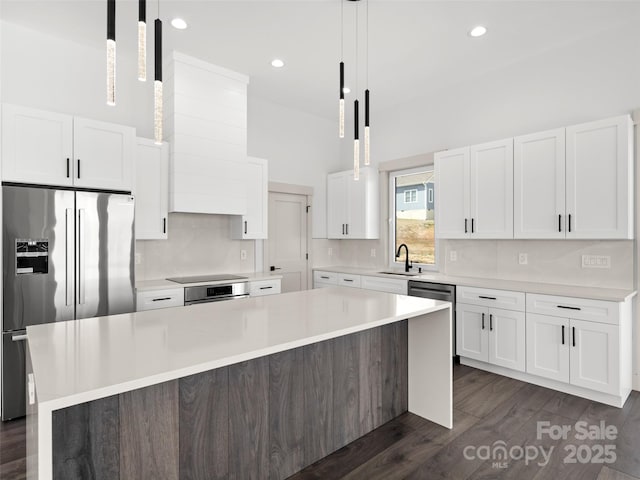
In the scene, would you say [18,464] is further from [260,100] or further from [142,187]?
[260,100]

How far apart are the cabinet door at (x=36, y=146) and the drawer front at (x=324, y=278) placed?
3.25 metres

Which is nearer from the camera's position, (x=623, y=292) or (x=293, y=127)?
(x=623, y=292)

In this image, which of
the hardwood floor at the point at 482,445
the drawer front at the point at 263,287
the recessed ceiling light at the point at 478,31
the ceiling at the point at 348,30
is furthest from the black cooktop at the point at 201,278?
the recessed ceiling light at the point at 478,31

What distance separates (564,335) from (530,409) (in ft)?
2.28

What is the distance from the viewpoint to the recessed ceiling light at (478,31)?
10.4 feet

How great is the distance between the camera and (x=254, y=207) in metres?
4.41

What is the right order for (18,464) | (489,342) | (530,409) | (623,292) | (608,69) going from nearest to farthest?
(18,464), (530,409), (623,292), (608,69), (489,342)

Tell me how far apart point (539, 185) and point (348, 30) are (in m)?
2.25

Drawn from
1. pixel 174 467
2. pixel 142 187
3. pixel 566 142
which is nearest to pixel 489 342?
pixel 566 142

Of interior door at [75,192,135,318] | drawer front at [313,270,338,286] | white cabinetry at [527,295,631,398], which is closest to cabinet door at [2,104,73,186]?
interior door at [75,192,135,318]

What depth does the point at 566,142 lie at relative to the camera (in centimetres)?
319

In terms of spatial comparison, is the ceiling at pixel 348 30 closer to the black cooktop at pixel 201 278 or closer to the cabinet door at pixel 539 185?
the cabinet door at pixel 539 185

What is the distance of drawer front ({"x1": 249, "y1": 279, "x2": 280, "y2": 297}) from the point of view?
13.3ft

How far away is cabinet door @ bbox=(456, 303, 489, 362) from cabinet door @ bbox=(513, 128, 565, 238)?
86cm
